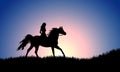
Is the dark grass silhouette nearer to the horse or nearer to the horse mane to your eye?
the horse

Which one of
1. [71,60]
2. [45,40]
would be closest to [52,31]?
[45,40]

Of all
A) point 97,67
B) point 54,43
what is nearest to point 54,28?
point 54,43

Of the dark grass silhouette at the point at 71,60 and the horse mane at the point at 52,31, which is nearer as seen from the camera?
the dark grass silhouette at the point at 71,60

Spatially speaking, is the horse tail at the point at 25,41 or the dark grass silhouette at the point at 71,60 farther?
the horse tail at the point at 25,41

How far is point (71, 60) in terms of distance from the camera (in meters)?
21.0

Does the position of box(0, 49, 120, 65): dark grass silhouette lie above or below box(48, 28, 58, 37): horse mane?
below

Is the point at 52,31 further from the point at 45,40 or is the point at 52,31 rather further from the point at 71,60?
the point at 71,60

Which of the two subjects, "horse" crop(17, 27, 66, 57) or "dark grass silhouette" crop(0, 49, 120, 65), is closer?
"dark grass silhouette" crop(0, 49, 120, 65)

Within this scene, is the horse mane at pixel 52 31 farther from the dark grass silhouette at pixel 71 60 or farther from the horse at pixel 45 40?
the dark grass silhouette at pixel 71 60

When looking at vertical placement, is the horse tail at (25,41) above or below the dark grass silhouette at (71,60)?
above

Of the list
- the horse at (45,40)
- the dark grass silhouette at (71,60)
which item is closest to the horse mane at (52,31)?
the horse at (45,40)

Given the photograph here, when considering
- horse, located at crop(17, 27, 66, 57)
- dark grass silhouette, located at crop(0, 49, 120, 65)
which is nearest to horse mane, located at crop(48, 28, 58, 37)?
horse, located at crop(17, 27, 66, 57)

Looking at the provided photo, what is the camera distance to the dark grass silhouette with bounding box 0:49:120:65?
64.2ft

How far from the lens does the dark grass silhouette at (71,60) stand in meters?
19.6
